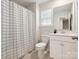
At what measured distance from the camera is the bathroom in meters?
1.71

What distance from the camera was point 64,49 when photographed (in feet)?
5.90

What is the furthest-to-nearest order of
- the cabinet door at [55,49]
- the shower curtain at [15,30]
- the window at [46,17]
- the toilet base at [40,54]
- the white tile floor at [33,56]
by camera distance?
the window at [46,17]
the toilet base at [40,54]
the white tile floor at [33,56]
the cabinet door at [55,49]
the shower curtain at [15,30]

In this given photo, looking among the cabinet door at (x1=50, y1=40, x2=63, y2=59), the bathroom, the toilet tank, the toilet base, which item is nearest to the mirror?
the bathroom

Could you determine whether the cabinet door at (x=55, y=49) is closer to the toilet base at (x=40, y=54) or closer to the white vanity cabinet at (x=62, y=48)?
the white vanity cabinet at (x=62, y=48)

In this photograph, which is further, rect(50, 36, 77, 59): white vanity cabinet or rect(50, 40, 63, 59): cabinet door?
rect(50, 40, 63, 59): cabinet door

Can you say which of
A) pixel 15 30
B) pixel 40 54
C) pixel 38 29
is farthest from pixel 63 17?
pixel 15 30

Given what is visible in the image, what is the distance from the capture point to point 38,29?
2381 millimetres

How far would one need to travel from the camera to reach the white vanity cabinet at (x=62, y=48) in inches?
65.6

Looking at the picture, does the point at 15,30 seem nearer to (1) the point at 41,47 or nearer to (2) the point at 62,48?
(1) the point at 41,47

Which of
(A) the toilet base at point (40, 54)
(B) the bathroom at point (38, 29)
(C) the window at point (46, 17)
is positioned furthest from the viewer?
(C) the window at point (46, 17)

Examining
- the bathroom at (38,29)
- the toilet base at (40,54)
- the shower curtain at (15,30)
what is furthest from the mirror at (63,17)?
the toilet base at (40,54)

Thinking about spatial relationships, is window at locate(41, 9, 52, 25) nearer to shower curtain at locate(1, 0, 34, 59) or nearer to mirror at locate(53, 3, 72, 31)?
mirror at locate(53, 3, 72, 31)

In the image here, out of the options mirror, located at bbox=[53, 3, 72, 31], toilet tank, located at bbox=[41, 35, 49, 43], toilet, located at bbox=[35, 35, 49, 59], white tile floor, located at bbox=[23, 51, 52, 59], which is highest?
mirror, located at bbox=[53, 3, 72, 31]

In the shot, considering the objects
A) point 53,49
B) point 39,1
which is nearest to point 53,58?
point 53,49
